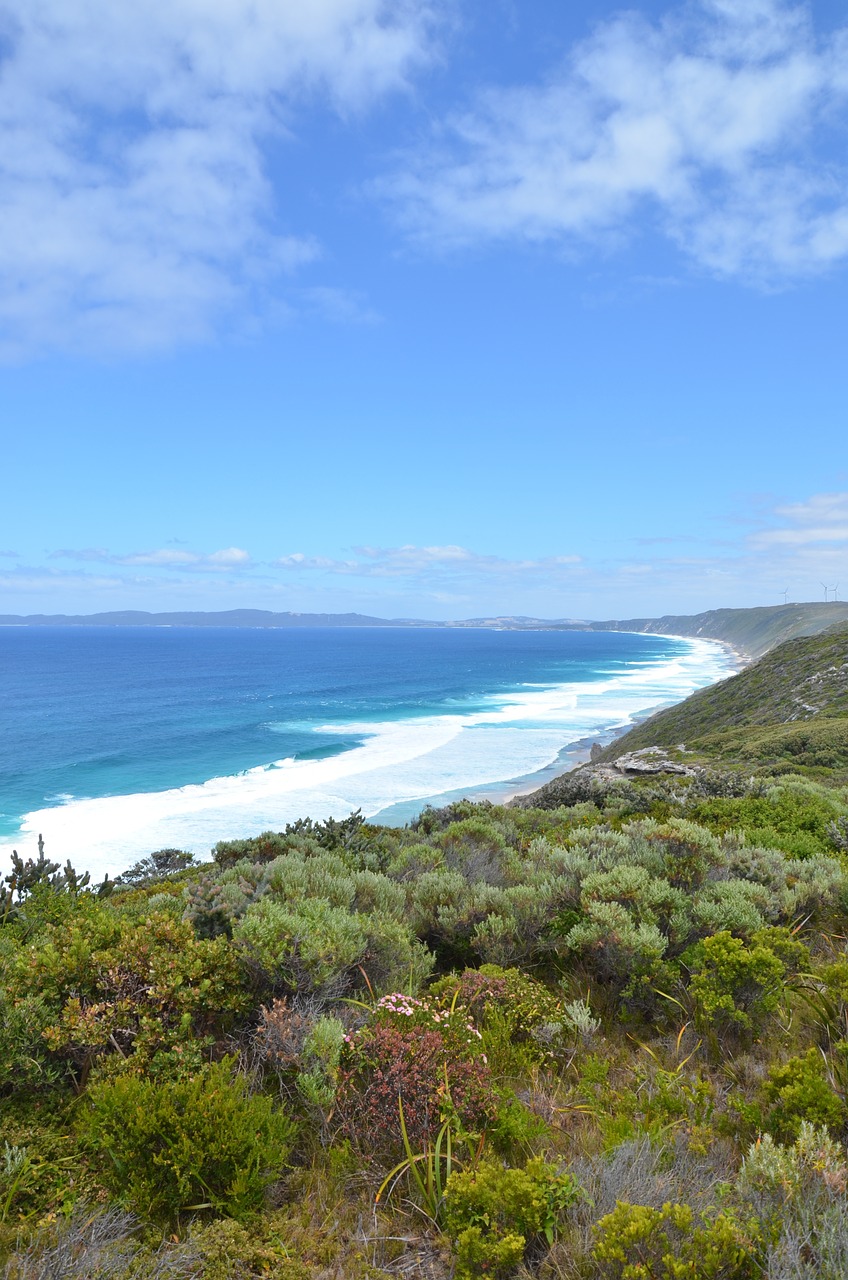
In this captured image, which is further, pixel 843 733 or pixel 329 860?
pixel 843 733

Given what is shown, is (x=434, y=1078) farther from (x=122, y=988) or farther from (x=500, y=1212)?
(x=122, y=988)

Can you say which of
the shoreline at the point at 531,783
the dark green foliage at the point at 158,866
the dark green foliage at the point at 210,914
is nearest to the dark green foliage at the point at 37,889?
the dark green foliage at the point at 210,914

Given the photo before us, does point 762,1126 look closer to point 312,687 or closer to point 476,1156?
point 476,1156

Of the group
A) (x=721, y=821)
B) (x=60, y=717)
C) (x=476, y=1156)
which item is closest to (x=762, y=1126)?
(x=476, y=1156)

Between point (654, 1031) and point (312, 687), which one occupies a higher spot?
point (654, 1031)

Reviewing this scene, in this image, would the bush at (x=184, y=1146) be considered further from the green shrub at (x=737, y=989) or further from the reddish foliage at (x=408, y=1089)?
the green shrub at (x=737, y=989)
